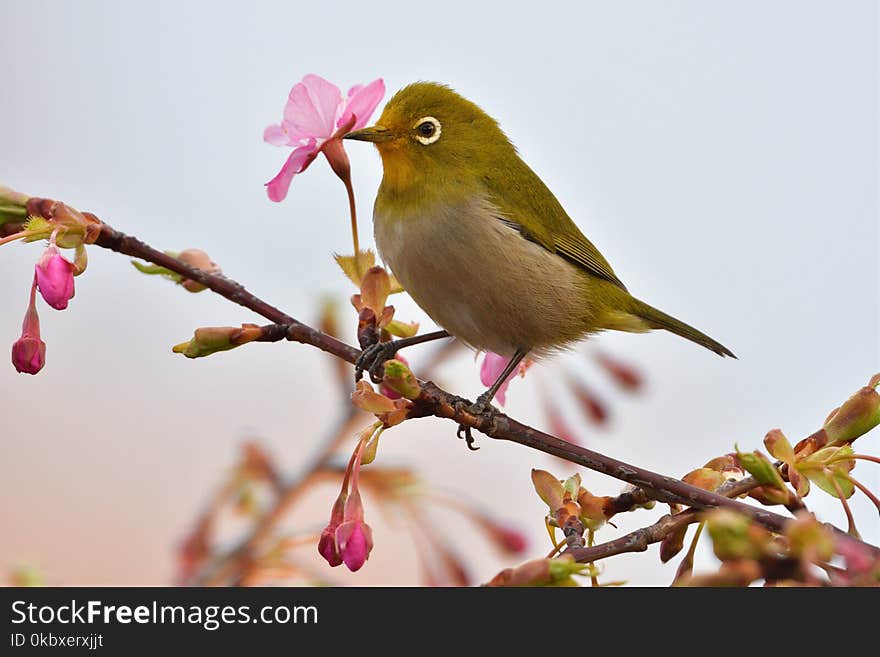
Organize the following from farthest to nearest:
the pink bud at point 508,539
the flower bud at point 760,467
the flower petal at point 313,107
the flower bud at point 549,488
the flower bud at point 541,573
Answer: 1. the pink bud at point 508,539
2. the flower petal at point 313,107
3. the flower bud at point 549,488
4. the flower bud at point 760,467
5. the flower bud at point 541,573

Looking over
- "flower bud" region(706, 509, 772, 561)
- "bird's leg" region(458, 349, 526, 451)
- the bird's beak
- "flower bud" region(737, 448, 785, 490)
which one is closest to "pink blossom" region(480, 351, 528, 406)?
"bird's leg" region(458, 349, 526, 451)

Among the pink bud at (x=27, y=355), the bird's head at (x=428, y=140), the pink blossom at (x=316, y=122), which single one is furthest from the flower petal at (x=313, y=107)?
the bird's head at (x=428, y=140)

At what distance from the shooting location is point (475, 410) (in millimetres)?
1374

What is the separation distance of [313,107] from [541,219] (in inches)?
40.0

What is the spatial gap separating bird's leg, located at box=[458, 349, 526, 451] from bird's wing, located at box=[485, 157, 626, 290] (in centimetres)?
32

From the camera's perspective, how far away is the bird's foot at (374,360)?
1.39m

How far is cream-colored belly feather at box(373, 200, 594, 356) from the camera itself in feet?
7.06

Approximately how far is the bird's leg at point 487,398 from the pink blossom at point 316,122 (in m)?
0.45

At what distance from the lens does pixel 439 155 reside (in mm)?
2326

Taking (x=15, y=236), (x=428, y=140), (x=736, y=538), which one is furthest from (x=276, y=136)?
(x=736, y=538)

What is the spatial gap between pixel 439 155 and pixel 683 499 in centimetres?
130

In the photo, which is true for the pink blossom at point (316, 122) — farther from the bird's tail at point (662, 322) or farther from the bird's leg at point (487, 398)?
the bird's tail at point (662, 322)

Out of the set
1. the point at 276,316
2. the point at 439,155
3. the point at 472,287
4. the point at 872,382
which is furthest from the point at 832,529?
the point at 439,155

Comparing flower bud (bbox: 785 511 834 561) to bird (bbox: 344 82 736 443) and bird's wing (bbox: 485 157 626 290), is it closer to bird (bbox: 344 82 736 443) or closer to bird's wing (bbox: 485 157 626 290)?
bird (bbox: 344 82 736 443)
